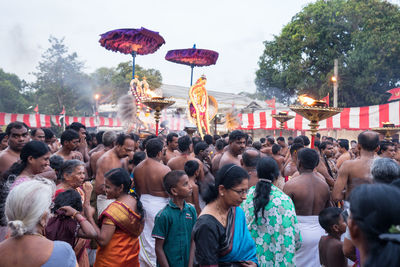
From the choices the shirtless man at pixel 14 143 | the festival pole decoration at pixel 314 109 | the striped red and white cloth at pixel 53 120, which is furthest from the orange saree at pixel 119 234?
the striped red and white cloth at pixel 53 120

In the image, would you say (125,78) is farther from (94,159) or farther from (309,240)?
(309,240)

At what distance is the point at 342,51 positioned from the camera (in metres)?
25.3

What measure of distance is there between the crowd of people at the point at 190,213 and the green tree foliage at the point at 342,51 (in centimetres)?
2008

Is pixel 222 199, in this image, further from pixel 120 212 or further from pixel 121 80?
pixel 121 80

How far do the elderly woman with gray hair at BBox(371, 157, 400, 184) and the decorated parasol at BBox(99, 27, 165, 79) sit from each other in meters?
11.1

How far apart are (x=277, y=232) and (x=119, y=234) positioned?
1.56m

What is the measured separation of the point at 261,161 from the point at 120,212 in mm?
1497

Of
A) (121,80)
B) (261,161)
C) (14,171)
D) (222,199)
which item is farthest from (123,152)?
(121,80)

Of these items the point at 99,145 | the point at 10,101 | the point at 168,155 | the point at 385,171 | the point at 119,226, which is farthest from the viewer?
the point at 10,101

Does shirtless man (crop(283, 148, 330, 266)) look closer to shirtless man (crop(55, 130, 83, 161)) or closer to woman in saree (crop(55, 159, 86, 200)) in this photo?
woman in saree (crop(55, 159, 86, 200))

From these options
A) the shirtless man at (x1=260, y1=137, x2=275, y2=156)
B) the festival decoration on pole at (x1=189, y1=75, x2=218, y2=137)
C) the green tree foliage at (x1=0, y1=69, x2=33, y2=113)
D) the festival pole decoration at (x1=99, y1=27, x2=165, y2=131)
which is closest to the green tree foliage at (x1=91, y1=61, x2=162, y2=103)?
the green tree foliage at (x1=0, y1=69, x2=33, y2=113)

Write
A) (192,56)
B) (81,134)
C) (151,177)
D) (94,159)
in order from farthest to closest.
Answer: (192,56) → (81,134) → (94,159) → (151,177)

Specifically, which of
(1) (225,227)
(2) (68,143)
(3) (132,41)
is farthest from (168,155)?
(3) (132,41)

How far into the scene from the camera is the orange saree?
10.1 feet
